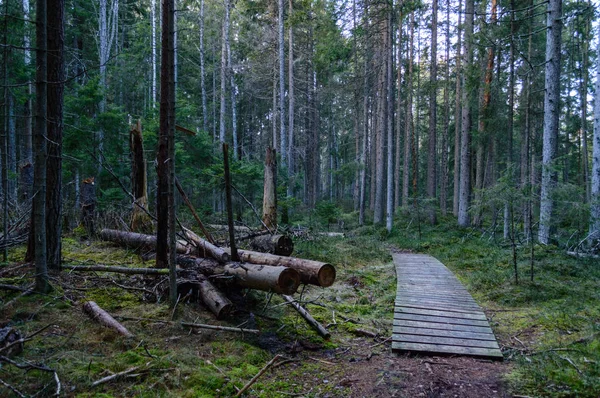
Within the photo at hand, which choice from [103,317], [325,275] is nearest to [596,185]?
[325,275]

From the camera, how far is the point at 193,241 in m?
7.05

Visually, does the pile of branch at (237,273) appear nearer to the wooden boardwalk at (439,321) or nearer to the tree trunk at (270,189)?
the wooden boardwalk at (439,321)

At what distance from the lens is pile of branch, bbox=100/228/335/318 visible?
16.8ft

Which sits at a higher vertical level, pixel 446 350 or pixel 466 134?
pixel 466 134

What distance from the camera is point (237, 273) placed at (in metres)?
5.55

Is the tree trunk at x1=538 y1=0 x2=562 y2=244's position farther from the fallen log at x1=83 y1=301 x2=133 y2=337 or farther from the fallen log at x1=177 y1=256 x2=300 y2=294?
the fallen log at x1=83 y1=301 x2=133 y2=337

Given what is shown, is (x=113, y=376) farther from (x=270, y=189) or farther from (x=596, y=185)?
(x=596, y=185)

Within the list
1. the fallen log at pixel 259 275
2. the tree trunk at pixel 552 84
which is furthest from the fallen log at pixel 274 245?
the tree trunk at pixel 552 84

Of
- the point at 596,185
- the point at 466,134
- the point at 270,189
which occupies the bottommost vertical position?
the point at 270,189

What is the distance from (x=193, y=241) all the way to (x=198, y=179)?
11901 mm

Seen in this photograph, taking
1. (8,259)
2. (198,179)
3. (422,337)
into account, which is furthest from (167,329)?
(198,179)

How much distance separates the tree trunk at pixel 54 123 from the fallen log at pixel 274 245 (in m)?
3.88

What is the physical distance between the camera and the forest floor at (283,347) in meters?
3.46

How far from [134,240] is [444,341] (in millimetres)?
6955
